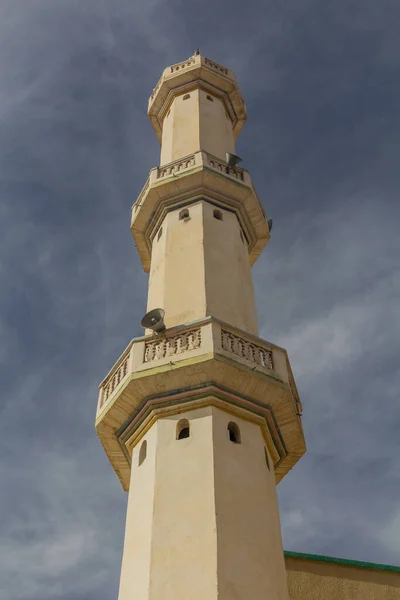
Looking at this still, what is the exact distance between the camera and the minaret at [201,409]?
34.8 feet

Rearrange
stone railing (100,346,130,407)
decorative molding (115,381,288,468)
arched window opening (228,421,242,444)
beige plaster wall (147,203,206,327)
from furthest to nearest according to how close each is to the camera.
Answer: beige plaster wall (147,203,206,327) < stone railing (100,346,130,407) < decorative molding (115,381,288,468) < arched window opening (228,421,242,444)

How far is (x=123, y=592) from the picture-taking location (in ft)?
36.0

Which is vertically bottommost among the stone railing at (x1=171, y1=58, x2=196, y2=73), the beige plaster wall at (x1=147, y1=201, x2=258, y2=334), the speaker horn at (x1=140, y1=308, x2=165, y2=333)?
the speaker horn at (x1=140, y1=308, x2=165, y2=333)

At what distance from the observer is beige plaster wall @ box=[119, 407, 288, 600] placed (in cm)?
1023

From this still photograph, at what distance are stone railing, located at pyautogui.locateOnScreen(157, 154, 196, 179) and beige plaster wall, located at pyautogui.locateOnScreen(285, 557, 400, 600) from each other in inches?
400

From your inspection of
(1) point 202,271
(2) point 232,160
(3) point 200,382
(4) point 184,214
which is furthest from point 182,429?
(2) point 232,160

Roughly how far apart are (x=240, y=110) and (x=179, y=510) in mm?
16391

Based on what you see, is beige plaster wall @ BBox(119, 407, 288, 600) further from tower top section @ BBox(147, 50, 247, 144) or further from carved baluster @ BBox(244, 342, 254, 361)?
tower top section @ BBox(147, 50, 247, 144)

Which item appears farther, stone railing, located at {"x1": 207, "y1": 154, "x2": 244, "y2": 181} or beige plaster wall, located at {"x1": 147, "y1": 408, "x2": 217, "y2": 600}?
stone railing, located at {"x1": 207, "y1": 154, "x2": 244, "y2": 181}

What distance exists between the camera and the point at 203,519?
1081 cm

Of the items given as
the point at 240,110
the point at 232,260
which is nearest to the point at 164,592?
the point at 232,260

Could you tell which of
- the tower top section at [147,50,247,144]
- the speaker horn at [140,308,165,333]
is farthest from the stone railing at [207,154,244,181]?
the speaker horn at [140,308,165,333]

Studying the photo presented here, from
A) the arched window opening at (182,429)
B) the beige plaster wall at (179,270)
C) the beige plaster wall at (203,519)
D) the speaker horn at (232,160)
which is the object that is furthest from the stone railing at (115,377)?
the speaker horn at (232,160)

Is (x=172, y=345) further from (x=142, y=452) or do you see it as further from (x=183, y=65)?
(x=183, y=65)
